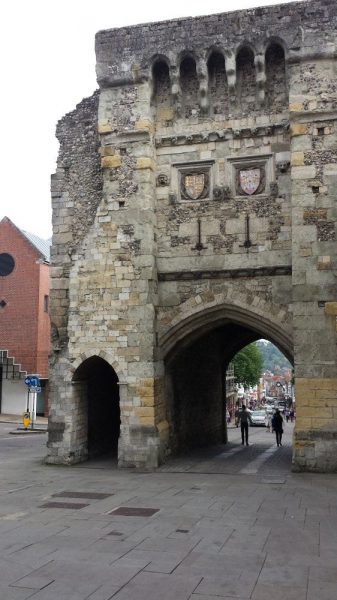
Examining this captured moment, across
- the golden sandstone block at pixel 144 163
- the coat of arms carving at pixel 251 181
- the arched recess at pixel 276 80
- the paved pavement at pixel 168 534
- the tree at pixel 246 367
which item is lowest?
the paved pavement at pixel 168 534

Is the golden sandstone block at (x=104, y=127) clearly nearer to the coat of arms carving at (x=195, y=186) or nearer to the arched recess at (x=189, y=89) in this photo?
the arched recess at (x=189, y=89)

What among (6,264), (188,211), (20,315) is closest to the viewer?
(188,211)

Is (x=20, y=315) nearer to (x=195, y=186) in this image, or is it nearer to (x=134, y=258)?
(x=134, y=258)

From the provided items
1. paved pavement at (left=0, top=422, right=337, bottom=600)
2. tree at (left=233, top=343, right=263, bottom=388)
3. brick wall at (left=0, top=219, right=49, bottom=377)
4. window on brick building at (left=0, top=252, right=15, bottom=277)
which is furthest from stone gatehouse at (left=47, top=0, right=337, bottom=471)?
tree at (left=233, top=343, right=263, bottom=388)

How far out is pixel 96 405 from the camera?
1780 centimetres

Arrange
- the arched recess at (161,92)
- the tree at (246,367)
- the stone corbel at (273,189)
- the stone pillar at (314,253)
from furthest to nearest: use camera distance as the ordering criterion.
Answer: the tree at (246,367) → the arched recess at (161,92) → the stone corbel at (273,189) → the stone pillar at (314,253)

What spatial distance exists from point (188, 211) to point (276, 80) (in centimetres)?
417

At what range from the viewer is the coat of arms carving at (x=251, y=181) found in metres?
15.5

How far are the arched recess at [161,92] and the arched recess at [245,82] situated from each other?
1923 mm

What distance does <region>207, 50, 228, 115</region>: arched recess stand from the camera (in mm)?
15969

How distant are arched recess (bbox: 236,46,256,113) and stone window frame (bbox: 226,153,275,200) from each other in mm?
1344

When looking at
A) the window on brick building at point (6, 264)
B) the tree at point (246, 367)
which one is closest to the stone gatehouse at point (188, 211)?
the window on brick building at point (6, 264)

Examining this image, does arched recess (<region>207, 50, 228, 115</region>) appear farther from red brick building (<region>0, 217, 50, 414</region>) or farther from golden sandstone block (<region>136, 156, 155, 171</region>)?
red brick building (<region>0, 217, 50, 414</region>)

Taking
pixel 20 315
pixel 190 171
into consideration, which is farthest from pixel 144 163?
pixel 20 315
